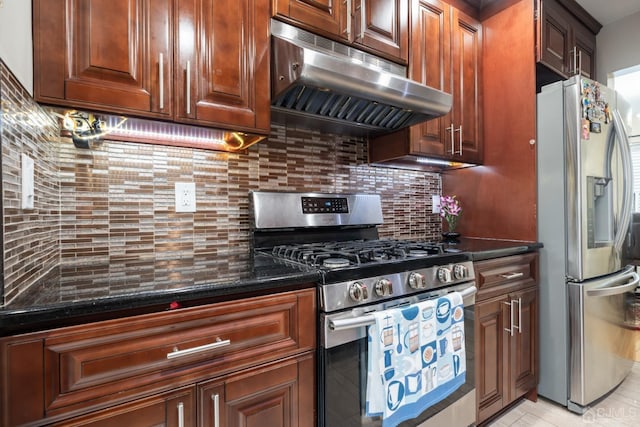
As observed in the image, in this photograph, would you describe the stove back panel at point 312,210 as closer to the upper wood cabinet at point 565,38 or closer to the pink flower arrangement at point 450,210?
the pink flower arrangement at point 450,210

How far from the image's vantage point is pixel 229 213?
1.58m

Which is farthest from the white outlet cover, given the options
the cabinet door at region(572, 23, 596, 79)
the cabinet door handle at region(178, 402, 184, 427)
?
the cabinet door at region(572, 23, 596, 79)

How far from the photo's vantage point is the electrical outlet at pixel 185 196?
1447 mm

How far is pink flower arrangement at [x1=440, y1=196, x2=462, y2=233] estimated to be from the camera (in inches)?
88.7

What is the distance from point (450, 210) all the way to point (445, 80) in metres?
0.87

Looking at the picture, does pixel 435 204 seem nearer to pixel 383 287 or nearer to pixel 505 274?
pixel 505 274

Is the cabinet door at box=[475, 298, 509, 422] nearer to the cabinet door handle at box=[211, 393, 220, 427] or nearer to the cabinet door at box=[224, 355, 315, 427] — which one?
the cabinet door at box=[224, 355, 315, 427]

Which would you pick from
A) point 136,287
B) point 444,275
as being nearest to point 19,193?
point 136,287

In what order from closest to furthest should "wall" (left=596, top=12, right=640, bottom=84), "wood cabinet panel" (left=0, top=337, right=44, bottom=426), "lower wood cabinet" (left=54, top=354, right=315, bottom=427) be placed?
"wood cabinet panel" (left=0, top=337, right=44, bottom=426)
"lower wood cabinet" (left=54, top=354, right=315, bottom=427)
"wall" (left=596, top=12, right=640, bottom=84)

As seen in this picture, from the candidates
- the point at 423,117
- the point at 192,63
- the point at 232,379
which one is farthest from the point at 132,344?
the point at 423,117

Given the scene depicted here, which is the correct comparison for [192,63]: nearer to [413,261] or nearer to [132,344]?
[132,344]

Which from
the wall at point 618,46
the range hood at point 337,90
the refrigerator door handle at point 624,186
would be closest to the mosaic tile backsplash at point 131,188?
the range hood at point 337,90

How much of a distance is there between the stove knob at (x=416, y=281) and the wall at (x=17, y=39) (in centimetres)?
136

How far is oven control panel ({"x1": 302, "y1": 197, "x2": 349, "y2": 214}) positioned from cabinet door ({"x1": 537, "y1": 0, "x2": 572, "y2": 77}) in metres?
1.49
